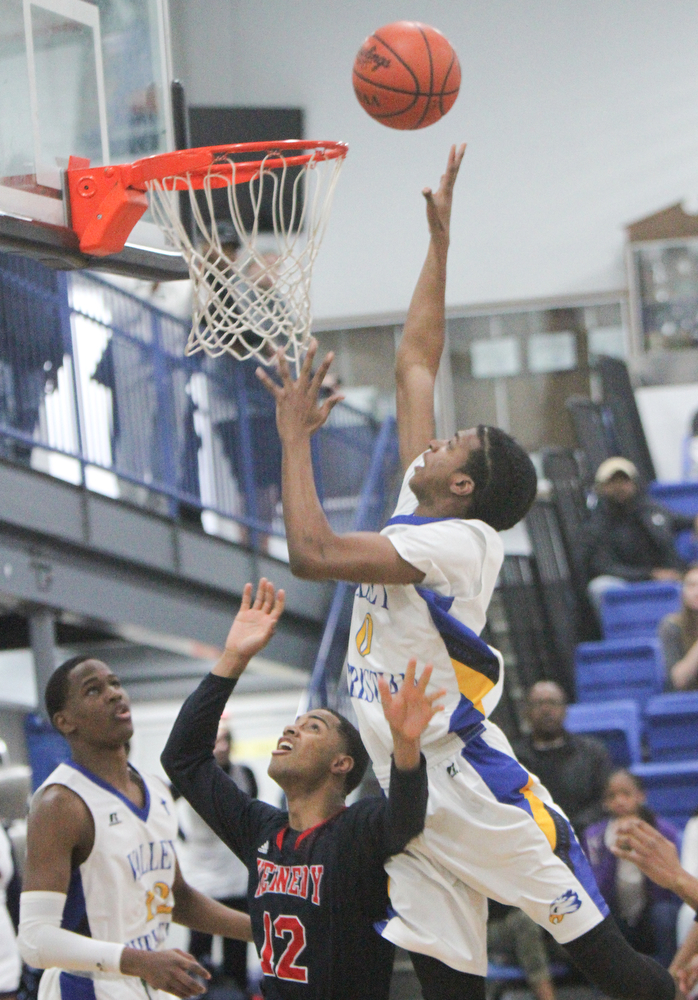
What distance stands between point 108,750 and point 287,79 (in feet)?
34.8

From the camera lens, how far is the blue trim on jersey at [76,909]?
12.0 ft

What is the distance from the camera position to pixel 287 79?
13258 millimetres

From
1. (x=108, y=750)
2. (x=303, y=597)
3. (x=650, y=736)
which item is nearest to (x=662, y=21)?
(x=303, y=597)

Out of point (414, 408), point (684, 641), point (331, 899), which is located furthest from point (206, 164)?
point (684, 641)

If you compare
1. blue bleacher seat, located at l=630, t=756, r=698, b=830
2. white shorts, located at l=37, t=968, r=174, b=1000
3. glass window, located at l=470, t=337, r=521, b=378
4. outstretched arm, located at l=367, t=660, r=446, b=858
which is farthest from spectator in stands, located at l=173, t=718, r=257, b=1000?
glass window, located at l=470, t=337, r=521, b=378

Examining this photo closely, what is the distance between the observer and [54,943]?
3.45 metres

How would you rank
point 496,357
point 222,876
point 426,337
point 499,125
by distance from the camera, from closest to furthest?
point 426,337 < point 222,876 < point 499,125 < point 496,357

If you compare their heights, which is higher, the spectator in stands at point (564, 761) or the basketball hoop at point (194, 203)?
the basketball hoop at point (194, 203)

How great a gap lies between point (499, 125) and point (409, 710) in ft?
36.0

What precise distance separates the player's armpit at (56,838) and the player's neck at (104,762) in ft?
0.51

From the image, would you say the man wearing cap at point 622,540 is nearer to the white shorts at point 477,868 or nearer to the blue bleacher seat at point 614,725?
the blue bleacher seat at point 614,725

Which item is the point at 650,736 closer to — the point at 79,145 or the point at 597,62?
the point at 79,145

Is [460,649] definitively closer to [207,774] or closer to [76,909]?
[207,774]

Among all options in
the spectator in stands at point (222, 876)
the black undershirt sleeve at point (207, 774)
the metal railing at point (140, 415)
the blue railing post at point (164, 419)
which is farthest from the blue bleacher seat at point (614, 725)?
the black undershirt sleeve at point (207, 774)
